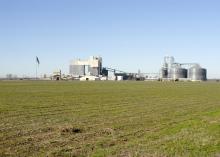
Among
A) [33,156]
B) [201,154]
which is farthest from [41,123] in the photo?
[201,154]

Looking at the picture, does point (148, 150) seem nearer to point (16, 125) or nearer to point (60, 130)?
point (60, 130)

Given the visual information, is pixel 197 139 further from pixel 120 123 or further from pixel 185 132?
pixel 120 123

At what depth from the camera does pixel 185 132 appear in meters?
19.6

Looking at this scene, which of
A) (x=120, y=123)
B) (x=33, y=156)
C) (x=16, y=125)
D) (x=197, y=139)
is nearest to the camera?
(x=33, y=156)

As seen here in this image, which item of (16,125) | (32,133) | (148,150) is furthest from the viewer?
(16,125)

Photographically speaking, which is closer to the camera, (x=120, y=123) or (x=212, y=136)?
(x=212, y=136)

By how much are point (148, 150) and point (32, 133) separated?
5970 mm

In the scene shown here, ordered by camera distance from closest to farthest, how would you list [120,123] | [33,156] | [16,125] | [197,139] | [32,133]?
Answer: [33,156] < [197,139] < [32,133] < [16,125] < [120,123]

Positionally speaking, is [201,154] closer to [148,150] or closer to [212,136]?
[148,150]

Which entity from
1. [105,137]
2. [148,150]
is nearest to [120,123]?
[105,137]

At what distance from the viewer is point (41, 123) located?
74.6ft

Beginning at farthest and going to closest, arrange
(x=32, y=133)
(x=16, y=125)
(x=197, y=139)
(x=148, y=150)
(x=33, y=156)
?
(x=16, y=125), (x=32, y=133), (x=197, y=139), (x=148, y=150), (x=33, y=156)

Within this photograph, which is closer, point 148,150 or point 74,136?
point 148,150

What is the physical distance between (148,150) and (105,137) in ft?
11.5
